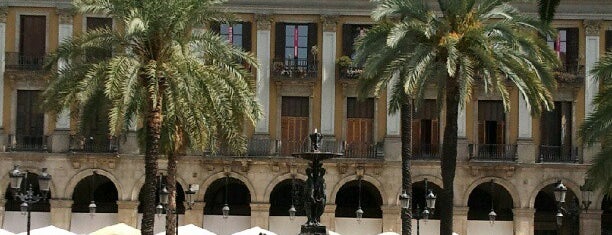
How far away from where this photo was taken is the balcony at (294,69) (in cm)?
5069

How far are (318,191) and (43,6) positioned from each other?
70.1 feet

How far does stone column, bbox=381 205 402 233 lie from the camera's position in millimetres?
50375

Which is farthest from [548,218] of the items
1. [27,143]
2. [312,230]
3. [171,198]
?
[312,230]

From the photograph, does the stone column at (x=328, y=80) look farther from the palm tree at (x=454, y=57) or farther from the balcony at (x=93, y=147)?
the palm tree at (x=454, y=57)

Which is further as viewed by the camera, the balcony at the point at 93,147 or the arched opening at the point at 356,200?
the arched opening at the point at 356,200

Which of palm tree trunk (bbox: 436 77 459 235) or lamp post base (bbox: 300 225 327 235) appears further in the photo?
palm tree trunk (bbox: 436 77 459 235)

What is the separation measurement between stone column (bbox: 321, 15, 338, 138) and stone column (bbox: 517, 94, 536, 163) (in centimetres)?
759

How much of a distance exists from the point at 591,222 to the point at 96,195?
68.8 feet

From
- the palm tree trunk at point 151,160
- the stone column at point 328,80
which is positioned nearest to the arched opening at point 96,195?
the stone column at point 328,80

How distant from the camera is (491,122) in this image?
51.3 m

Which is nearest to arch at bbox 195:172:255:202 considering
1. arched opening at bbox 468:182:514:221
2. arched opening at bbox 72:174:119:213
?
arched opening at bbox 72:174:119:213

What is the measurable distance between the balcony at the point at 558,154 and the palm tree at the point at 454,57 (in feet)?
46.8

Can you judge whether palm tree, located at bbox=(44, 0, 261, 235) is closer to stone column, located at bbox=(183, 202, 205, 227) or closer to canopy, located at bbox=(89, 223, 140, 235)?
canopy, located at bbox=(89, 223, 140, 235)

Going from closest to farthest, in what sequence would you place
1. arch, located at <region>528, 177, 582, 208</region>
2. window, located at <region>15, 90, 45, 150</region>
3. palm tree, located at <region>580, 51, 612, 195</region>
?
1. palm tree, located at <region>580, 51, 612, 195</region>
2. arch, located at <region>528, 177, 582, 208</region>
3. window, located at <region>15, 90, 45, 150</region>
